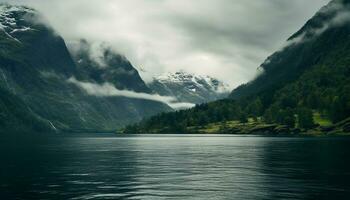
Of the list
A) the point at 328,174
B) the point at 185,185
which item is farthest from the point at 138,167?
the point at 328,174

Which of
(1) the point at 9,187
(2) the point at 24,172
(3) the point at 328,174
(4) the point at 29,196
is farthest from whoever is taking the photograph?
(2) the point at 24,172

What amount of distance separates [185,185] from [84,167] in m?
34.9

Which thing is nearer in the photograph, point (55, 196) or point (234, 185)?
point (55, 196)

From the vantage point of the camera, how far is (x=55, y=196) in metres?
57.8

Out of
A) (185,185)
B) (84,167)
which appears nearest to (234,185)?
(185,185)

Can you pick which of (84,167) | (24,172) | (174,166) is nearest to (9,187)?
(24,172)

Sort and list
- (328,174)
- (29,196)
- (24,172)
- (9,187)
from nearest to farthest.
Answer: (29,196)
(9,187)
(328,174)
(24,172)

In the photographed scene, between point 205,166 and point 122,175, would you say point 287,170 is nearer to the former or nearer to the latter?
point 205,166

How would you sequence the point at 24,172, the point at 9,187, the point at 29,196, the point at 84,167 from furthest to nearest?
the point at 84,167 → the point at 24,172 → the point at 9,187 → the point at 29,196

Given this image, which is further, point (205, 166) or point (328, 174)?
point (205, 166)

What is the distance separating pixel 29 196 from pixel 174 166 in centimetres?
4362

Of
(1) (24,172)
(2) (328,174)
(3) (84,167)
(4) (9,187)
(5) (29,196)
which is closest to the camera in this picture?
(5) (29,196)

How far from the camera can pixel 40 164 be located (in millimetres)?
101312

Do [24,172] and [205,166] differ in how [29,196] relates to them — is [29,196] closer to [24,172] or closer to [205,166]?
[24,172]
